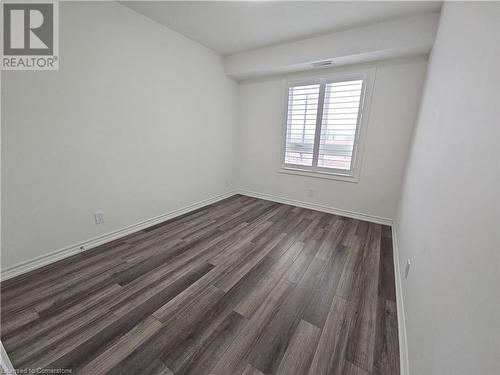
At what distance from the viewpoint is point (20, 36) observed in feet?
5.24

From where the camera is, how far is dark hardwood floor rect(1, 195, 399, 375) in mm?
1110

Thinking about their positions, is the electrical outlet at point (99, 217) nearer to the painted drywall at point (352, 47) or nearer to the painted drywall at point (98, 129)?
the painted drywall at point (98, 129)

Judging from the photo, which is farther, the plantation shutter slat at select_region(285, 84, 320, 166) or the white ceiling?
the plantation shutter slat at select_region(285, 84, 320, 166)

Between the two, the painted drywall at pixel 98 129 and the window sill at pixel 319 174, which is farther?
the window sill at pixel 319 174

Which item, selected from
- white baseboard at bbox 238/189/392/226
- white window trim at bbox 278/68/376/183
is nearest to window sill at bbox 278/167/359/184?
white window trim at bbox 278/68/376/183

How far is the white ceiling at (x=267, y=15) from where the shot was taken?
6.64 ft

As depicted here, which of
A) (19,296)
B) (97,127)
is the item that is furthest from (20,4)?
(19,296)

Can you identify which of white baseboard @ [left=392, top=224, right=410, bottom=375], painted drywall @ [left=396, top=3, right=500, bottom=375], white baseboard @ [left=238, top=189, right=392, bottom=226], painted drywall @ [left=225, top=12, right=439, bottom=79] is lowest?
white baseboard @ [left=392, top=224, right=410, bottom=375]

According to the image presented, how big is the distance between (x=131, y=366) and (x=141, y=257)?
1094 mm

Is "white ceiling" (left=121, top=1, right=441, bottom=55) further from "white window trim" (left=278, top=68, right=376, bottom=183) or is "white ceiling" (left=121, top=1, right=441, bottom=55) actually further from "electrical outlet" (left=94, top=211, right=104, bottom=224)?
"electrical outlet" (left=94, top=211, right=104, bottom=224)

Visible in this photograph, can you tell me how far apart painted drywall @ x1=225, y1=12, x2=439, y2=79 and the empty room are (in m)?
0.02

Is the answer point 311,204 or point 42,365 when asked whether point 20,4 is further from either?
point 311,204

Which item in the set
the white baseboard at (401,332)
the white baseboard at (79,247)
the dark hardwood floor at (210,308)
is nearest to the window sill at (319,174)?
the dark hardwood floor at (210,308)

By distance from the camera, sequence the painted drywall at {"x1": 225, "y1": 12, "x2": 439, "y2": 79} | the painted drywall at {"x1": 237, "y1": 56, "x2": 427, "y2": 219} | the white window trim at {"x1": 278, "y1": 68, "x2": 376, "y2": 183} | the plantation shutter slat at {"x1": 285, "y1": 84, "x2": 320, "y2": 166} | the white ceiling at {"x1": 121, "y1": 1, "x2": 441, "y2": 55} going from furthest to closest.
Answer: the plantation shutter slat at {"x1": 285, "y1": 84, "x2": 320, "y2": 166}, the white window trim at {"x1": 278, "y1": 68, "x2": 376, "y2": 183}, the painted drywall at {"x1": 237, "y1": 56, "x2": 427, "y2": 219}, the painted drywall at {"x1": 225, "y1": 12, "x2": 439, "y2": 79}, the white ceiling at {"x1": 121, "y1": 1, "x2": 441, "y2": 55}
